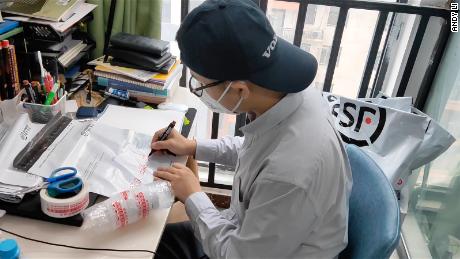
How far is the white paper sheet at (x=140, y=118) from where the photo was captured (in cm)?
123

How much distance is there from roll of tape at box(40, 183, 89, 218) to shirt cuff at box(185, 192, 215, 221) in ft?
0.81

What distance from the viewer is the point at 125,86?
1.40 metres

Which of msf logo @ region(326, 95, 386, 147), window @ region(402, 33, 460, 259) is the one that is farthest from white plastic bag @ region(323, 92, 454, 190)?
window @ region(402, 33, 460, 259)

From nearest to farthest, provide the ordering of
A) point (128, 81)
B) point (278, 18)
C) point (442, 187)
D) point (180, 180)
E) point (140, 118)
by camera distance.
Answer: point (180, 180), point (140, 118), point (128, 81), point (442, 187), point (278, 18)

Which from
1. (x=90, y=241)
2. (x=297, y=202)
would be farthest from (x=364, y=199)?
(x=90, y=241)

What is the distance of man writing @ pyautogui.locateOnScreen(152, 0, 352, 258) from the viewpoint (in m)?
0.76

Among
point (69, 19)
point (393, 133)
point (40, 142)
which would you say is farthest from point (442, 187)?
point (69, 19)

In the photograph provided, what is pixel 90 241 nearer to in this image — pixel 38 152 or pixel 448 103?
pixel 38 152

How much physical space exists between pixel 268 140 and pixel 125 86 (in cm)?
74

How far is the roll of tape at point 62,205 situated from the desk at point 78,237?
4 cm

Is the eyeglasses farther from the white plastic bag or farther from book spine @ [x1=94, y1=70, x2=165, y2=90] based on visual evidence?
the white plastic bag

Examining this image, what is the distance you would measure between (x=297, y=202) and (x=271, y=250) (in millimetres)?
125

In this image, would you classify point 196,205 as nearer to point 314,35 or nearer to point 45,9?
point 45,9

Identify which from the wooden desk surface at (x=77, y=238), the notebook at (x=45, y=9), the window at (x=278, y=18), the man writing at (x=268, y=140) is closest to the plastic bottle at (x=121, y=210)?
the wooden desk surface at (x=77, y=238)
